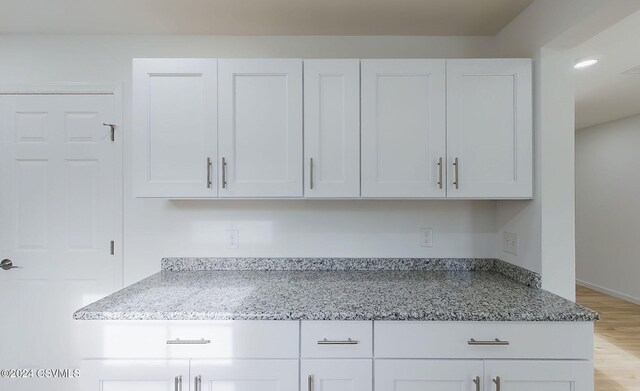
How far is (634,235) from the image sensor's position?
14.2 ft

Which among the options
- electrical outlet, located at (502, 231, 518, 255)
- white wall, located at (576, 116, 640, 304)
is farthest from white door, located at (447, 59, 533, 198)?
white wall, located at (576, 116, 640, 304)

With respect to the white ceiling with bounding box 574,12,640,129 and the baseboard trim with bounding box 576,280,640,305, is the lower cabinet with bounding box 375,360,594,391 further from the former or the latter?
the baseboard trim with bounding box 576,280,640,305

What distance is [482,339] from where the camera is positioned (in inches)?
53.5

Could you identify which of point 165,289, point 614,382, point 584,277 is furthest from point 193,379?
point 584,277

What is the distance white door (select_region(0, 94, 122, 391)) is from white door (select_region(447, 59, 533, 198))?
6.59 ft

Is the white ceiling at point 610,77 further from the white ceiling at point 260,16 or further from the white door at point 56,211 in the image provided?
the white door at point 56,211

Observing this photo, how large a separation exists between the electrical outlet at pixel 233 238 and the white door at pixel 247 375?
85 centimetres

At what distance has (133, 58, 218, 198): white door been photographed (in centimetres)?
176

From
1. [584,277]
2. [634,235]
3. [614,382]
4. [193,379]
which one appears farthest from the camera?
[584,277]

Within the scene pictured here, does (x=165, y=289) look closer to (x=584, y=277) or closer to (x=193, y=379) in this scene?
(x=193, y=379)

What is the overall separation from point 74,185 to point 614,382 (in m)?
4.02

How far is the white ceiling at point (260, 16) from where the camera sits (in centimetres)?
180

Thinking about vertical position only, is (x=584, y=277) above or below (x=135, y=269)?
below

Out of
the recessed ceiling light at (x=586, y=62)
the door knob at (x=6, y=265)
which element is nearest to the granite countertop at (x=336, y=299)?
the door knob at (x=6, y=265)
